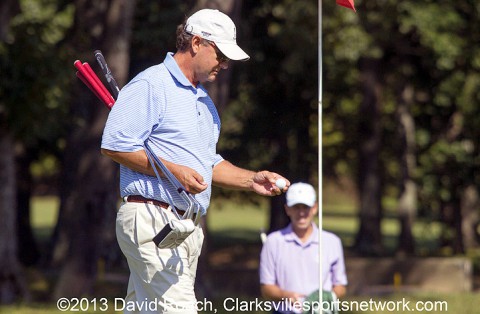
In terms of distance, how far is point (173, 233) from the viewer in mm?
6043

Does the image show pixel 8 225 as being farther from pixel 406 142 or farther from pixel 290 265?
pixel 406 142

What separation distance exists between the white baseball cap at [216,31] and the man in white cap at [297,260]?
8.78 ft

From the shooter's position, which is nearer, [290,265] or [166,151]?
[166,151]

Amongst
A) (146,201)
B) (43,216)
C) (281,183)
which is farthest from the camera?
(43,216)

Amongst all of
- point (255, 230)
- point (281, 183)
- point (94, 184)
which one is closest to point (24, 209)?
point (94, 184)

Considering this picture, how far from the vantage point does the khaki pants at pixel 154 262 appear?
20.4 feet

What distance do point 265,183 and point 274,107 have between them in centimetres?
2015

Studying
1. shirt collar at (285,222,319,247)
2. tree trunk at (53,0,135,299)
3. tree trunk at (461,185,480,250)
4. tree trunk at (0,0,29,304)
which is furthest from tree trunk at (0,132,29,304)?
tree trunk at (461,185,480,250)

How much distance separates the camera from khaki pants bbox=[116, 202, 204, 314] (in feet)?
20.4

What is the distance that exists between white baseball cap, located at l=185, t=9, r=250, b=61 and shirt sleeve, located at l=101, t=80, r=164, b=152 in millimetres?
411

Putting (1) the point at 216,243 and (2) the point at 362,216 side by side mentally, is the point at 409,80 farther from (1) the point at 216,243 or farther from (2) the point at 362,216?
Answer: (1) the point at 216,243

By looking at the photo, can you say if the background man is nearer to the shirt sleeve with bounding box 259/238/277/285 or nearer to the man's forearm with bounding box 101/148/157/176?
the shirt sleeve with bounding box 259/238/277/285

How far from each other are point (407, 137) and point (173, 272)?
2466 centimetres

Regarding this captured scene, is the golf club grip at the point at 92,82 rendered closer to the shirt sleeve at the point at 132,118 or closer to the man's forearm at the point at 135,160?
the shirt sleeve at the point at 132,118
